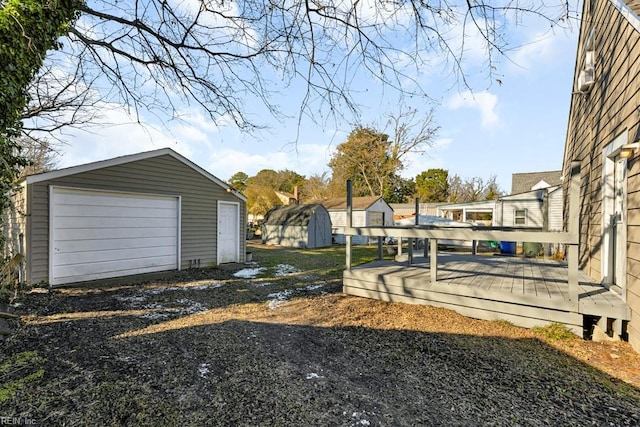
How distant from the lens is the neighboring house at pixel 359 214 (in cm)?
1916

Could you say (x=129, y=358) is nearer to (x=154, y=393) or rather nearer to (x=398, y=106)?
(x=154, y=393)

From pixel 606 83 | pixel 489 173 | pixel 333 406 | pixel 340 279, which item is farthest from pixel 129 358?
pixel 489 173

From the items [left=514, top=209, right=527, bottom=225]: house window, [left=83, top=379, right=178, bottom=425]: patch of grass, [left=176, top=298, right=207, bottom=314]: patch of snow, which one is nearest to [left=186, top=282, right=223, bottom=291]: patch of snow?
[left=176, top=298, right=207, bottom=314]: patch of snow

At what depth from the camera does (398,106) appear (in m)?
3.37

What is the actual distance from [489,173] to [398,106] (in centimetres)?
3637

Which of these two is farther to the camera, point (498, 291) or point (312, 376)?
point (498, 291)

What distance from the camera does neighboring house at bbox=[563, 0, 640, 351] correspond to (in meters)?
3.28

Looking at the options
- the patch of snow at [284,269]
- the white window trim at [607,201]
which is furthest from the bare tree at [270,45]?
the patch of snow at [284,269]

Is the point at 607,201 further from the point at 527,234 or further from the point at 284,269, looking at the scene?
the point at 284,269

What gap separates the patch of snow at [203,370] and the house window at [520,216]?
17030 millimetres

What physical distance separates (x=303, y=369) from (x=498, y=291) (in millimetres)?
2948

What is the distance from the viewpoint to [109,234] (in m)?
7.07

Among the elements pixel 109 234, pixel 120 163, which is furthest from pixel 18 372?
pixel 120 163

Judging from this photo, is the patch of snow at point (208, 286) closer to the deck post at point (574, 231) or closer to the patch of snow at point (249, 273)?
the patch of snow at point (249, 273)
